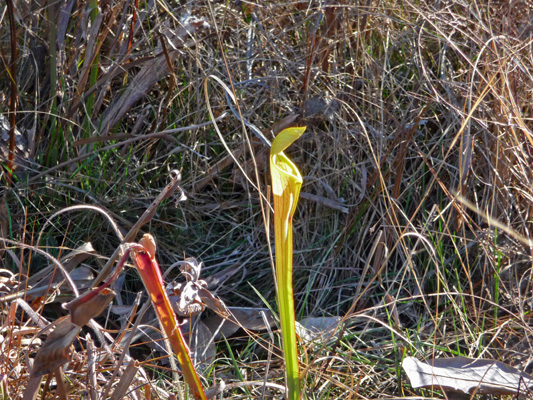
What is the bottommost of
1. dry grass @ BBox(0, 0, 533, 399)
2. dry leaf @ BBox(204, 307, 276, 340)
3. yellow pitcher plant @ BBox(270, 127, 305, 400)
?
dry leaf @ BBox(204, 307, 276, 340)

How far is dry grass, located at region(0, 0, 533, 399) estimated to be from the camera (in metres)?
1.42

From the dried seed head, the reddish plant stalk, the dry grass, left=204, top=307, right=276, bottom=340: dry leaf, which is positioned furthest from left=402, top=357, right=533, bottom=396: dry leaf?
the dried seed head

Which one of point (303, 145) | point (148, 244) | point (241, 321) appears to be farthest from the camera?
point (303, 145)

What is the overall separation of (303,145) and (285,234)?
3.13 feet

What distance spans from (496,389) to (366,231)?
556 mm

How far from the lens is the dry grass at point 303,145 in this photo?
4.67 ft

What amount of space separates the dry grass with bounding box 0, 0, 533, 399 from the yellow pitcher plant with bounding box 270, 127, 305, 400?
0.56 meters

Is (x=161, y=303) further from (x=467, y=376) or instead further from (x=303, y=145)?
(x=303, y=145)

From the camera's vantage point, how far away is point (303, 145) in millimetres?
1667

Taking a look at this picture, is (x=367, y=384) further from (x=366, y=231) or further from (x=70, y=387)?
(x=70, y=387)

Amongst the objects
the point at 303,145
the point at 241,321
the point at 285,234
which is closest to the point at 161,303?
the point at 285,234

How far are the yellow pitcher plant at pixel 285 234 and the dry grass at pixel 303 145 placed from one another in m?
0.56

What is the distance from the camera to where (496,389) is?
1.06 meters

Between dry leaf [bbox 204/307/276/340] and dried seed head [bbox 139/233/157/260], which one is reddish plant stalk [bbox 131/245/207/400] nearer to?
dried seed head [bbox 139/233/157/260]
